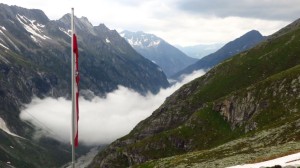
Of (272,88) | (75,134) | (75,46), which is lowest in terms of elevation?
(75,134)

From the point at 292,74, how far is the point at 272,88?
11.0m

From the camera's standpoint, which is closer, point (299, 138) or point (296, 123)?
point (299, 138)

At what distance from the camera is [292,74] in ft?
628

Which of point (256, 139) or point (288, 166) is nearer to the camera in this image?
point (288, 166)

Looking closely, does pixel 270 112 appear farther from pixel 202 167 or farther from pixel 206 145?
pixel 202 167

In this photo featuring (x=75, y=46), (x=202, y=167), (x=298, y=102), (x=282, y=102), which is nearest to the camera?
(x=75, y=46)

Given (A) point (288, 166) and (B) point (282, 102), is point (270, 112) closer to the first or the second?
(B) point (282, 102)

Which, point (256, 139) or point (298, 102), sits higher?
point (298, 102)

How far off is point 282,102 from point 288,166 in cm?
14382

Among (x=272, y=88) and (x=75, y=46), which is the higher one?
(x=272, y=88)

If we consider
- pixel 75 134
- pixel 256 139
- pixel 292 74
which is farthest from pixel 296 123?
pixel 75 134

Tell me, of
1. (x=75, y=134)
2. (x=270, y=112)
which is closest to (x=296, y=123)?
(x=270, y=112)

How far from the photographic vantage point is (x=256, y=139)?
406 feet

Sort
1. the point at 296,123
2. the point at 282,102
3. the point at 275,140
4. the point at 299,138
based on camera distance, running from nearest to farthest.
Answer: the point at 299,138 < the point at 275,140 < the point at 296,123 < the point at 282,102
